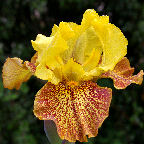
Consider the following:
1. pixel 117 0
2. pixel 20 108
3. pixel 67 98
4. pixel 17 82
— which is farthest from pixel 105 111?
pixel 117 0

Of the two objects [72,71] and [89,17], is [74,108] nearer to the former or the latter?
[72,71]

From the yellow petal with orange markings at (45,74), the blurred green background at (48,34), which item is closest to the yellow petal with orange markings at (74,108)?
the yellow petal with orange markings at (45,74)

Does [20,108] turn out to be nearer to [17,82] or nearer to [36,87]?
[36,87]

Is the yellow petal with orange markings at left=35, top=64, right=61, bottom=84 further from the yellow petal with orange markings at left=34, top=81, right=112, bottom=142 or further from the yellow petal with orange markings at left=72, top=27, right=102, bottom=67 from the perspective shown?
the yellow petal with orange markings at left=72, top=27, right=102, bottom=67

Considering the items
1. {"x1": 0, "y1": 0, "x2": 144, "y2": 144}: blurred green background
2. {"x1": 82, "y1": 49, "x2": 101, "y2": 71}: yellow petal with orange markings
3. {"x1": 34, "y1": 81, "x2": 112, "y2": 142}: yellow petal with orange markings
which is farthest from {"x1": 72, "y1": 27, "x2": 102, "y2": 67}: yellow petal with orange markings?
{"x1": 0, "y1": 0, "x2": 144, "y2": 144}: blurred green background

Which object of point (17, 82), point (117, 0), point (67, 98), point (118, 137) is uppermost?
point (117, 0)

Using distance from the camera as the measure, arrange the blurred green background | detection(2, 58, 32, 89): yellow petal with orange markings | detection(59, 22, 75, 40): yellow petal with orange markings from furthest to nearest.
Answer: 1. the blurred green background
2. detection(2, 58, 32, 89): yellow petal with orange markings
3. detection(59, 22, 75, 40): yellow petal with orange markings
